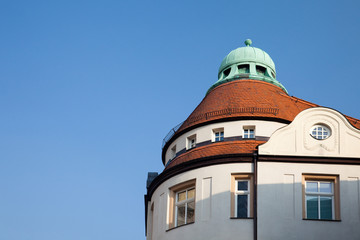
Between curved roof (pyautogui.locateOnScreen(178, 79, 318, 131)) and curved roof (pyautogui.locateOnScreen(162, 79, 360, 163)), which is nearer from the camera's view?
curved roof (pyautogui.locateOnScreen(162, 79, 360, 163))

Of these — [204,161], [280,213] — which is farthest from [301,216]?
[204,161]

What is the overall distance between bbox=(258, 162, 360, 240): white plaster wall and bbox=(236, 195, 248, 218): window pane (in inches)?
28.5

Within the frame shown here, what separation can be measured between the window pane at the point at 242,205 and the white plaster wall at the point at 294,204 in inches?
28.5

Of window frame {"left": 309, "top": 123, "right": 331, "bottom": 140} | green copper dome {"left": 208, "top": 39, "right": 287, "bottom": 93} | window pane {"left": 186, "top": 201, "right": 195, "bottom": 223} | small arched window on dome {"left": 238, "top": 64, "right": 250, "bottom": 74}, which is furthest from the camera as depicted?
small arched window on dome {"left": 238, "top": 64, "right": 250, "bottom": 74}

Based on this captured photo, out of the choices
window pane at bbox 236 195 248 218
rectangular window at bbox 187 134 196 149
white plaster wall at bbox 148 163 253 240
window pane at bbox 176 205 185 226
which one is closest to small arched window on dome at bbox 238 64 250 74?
rectangular window at bbox 187 134 196 149

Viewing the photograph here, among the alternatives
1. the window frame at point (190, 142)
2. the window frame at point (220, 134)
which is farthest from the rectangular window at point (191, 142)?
the window frame at point (220, 134)

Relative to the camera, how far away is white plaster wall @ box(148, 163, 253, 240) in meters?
28.1

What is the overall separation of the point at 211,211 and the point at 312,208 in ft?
13.8

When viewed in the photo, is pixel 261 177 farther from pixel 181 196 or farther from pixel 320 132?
pixel 181 196

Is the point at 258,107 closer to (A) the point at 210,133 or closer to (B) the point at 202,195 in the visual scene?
(A) the point at 210,133

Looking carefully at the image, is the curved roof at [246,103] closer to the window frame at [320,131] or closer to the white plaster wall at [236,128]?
the white plaster wall at [236,128]

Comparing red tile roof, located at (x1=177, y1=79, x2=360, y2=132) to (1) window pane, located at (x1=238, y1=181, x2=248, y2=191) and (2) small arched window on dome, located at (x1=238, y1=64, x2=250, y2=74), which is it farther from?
(1) window pane, located at (x1=238, y1=181, x2=248, y2=191)

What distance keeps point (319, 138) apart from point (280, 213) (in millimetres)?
4098

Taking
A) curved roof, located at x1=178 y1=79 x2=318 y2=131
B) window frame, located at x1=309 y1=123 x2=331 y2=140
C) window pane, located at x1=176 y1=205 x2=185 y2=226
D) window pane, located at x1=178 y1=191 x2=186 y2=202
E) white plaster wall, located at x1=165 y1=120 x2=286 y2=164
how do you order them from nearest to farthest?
window frame, located at x1=309 y1=123 x2=331 y2=140 → window pane, located at x1=176 y1=205 x2=185 y2=226 → window pane, located at x1=178 y1=191 x2=186 y2=202 → white plaster wall, located at x1=165 y1=120 x2=286 y2=164 → curved roof, located at x1=178 y1=79 x2=318 y2=131
